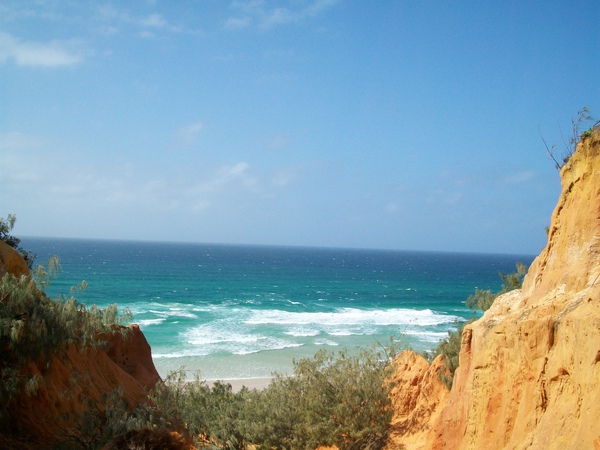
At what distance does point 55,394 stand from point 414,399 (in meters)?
9.34

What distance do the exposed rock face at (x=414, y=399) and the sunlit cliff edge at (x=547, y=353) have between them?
6.34ft

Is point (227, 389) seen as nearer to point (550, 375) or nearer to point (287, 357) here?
point (550, 375)

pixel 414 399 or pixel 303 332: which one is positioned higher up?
pixel 414 399

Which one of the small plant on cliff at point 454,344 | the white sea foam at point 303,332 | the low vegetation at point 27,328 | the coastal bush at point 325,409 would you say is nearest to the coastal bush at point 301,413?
the coastal bush at point 325,409

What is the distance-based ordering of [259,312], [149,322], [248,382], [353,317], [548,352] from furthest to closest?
[259,312] < [353,317] < [149,322] < [248,382] < [548,352]

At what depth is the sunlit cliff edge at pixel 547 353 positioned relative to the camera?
21.5 ft

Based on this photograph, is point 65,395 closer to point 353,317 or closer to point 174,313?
point 174,313

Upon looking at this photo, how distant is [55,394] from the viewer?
12.6m

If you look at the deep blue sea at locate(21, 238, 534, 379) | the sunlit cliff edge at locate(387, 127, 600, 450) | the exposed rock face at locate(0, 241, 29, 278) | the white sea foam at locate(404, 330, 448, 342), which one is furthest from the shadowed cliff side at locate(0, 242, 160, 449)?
the white sea foam at locate(404, 330, 448, 342)

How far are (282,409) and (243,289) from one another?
6162 cm

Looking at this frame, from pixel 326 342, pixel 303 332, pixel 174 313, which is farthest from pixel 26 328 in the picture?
pixel 174 313

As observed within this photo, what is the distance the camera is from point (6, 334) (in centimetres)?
1012

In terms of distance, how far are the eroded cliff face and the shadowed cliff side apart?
27.9 feet

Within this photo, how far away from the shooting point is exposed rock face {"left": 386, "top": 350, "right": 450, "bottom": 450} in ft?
39.8
